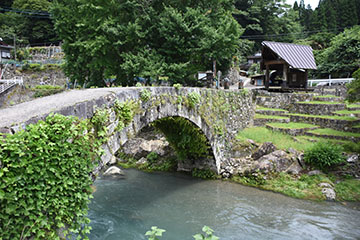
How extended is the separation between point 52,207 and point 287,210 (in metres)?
9.51

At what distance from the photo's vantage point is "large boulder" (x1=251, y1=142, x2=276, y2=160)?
49.0 ft

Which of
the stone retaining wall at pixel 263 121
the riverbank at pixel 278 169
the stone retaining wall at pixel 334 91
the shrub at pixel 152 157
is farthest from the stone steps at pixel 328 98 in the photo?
the shrub at pixel 152 157

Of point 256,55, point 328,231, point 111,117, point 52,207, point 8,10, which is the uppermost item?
point 8,10

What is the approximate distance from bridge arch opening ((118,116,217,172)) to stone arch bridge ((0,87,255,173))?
1.14 feet

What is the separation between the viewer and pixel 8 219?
4090mm

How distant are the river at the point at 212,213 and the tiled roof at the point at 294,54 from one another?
12.7m

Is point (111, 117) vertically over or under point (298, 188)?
over

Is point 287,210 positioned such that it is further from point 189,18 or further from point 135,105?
point 189,18

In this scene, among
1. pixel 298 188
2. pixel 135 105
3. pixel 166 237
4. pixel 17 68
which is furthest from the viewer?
pixel 17 68

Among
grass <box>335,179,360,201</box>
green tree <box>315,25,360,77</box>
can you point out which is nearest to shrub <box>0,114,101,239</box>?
grass <box>335,179,360,201</box>

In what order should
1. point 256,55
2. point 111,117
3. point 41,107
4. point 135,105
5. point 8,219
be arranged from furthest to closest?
point 256,55 → point 135,105 → point 111,117 → point 41,107 → point 8,219

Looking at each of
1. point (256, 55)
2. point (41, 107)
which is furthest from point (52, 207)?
point (256, 55)

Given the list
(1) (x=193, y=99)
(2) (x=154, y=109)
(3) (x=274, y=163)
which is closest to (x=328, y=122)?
(3) (x=274, y=163)

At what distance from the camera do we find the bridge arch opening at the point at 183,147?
1342 centimetres
